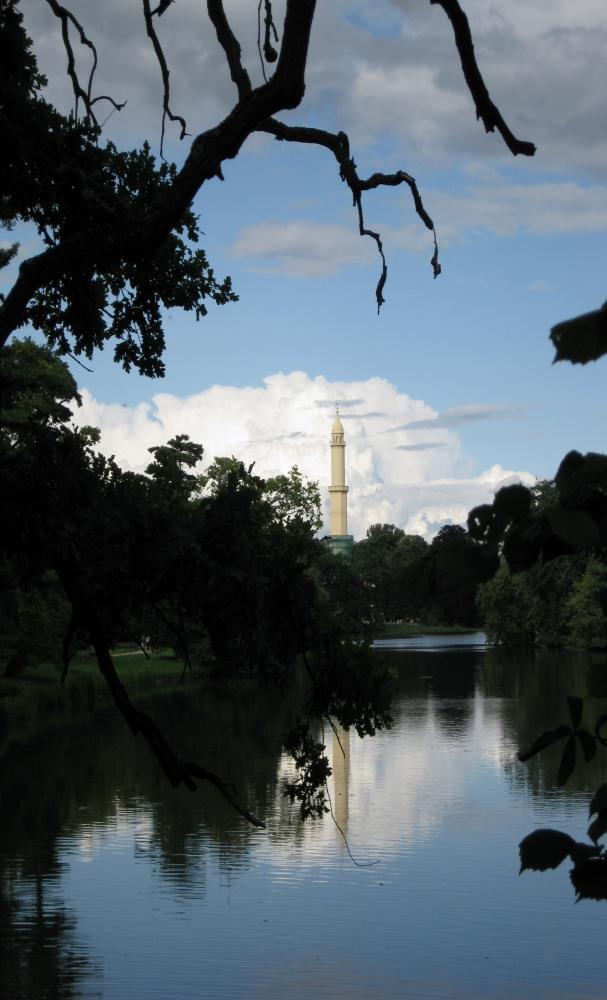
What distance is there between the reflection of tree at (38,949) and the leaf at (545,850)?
376 inches

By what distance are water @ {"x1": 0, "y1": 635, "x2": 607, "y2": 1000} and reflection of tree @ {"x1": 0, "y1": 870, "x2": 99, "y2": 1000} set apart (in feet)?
0.10

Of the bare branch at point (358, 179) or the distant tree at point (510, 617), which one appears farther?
the distant tree at point (510, 617)

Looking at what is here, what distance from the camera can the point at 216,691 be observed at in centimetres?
4025

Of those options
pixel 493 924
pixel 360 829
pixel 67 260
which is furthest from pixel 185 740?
pixel 67 260

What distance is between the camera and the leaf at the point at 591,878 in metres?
1.99

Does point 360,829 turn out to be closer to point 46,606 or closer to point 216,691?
point 46,606

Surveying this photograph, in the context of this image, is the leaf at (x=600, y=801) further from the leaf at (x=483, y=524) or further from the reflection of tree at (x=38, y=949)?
the reflection of tree at (x=38, y=949)

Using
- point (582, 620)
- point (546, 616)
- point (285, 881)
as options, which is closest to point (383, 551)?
point (546, 616)

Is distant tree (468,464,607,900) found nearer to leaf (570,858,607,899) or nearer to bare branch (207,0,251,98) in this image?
leaf (570,858,607,899)

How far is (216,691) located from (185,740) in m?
14.3

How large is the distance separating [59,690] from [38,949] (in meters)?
20.1

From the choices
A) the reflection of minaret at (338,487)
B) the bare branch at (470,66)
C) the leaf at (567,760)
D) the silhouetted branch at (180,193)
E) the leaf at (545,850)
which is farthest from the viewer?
the reflection of minaret at (338,487)

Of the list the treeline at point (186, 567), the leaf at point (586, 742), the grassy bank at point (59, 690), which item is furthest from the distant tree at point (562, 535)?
the grassy bank at point (59, 690)

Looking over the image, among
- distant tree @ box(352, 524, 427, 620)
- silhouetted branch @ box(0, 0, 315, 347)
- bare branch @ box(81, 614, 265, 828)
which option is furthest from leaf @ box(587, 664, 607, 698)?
distant tree @ box(352, 524, 427, 620)
